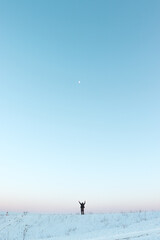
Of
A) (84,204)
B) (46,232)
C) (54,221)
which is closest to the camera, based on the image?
(46,232)

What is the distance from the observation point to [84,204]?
26969 mm

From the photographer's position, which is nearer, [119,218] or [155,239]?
[155,239]

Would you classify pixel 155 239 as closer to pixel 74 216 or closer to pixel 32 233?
pixel 32 233

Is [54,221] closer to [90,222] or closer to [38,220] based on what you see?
[38,220]

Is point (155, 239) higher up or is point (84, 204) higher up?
point (84, 204)

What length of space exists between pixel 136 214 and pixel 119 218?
57.3 inches

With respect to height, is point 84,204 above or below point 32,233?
above

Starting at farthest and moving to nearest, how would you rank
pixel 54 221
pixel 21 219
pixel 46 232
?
pixel 21 219
pixel 54 221
pixel 46 232

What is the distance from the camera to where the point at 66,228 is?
Answer: 1917cm

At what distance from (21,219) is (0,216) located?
315cm

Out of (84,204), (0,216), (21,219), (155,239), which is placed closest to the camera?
(155,239)

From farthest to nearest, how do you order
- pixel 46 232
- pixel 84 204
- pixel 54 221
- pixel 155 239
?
pixel 84 204 < pixel 54 221 < pixel 46 232 < pixel 155 239

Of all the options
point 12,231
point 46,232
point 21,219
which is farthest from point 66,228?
point 21,219

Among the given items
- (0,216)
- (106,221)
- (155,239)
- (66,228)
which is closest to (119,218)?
(106,221)
